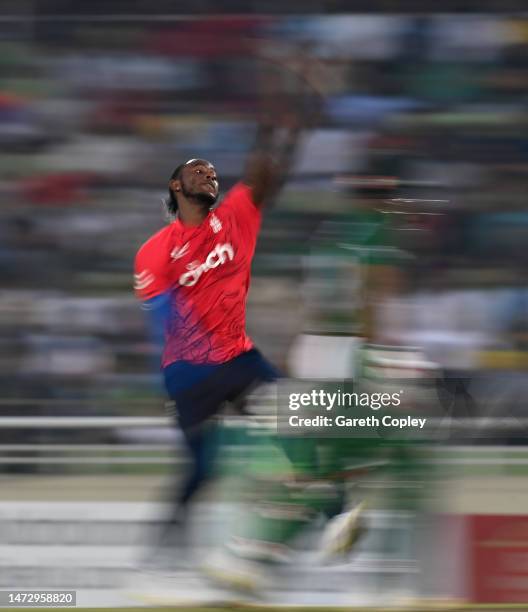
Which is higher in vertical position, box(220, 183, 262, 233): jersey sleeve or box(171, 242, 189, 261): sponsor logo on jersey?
box(220, 183, 262, 233): jersey sleeve

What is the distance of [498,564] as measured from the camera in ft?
12.9

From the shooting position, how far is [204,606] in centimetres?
397

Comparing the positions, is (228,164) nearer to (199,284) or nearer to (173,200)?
(173,200)

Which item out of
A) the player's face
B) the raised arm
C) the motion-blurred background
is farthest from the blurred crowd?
the player's face

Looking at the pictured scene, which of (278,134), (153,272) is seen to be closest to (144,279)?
(153,272)

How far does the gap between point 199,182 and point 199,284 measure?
1.07ft

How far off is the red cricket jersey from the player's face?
0.28ft

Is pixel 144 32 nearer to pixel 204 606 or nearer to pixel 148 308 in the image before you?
pixel 148 308

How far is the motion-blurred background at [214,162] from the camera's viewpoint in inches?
255

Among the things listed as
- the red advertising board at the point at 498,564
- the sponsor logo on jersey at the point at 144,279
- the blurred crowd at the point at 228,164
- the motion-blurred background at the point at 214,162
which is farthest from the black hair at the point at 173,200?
the blurred crowd at the point at 228,164

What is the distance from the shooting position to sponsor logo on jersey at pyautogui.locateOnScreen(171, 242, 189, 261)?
4.04 metres

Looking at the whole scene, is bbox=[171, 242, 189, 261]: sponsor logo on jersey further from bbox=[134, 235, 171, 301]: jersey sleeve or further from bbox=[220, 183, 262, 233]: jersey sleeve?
bbox=[220, 183, 262, 233]: jersey sleeve

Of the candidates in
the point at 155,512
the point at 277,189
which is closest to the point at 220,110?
the point at 277,189

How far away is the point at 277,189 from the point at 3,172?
306 cm
